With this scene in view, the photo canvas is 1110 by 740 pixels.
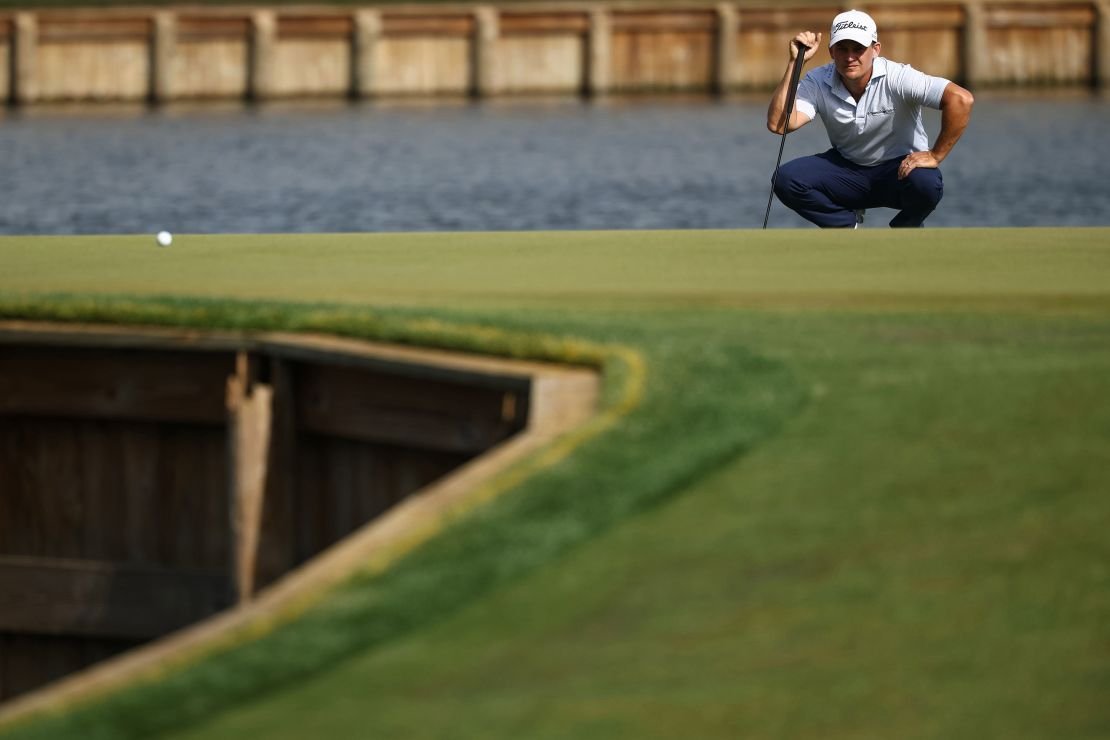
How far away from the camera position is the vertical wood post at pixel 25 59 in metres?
48.1

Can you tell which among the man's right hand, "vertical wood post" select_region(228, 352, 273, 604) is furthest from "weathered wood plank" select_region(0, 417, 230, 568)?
the man's right hand

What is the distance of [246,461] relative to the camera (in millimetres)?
7664

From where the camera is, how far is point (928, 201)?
11.4 metres

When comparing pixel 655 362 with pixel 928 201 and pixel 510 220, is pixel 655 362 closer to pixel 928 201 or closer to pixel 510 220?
pixel 928 201

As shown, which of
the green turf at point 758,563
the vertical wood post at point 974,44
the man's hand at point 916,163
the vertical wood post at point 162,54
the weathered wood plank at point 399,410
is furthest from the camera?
the vertical wood post at point 974,44

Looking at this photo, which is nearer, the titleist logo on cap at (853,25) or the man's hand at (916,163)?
the titleist logo on cap at (853,25)

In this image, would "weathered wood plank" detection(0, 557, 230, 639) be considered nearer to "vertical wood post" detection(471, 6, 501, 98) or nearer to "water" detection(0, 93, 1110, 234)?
"water" detection(0, 93, 1110, 234)

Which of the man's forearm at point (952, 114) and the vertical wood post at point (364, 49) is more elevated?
the man's forearm at point (952, 114)

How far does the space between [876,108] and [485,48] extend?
39349 millimetres

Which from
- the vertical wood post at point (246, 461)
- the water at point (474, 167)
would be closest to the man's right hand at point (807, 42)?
the vertical wood post at point (246, 461)

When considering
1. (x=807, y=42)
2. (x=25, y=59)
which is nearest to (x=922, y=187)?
(x=807, y=42)

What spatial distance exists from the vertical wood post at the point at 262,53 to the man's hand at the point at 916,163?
39.1 meters

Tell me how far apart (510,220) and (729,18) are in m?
18.0

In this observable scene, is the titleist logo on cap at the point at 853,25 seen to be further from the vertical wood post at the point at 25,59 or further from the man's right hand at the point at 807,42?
the vertical wood post at the point at 25,59
